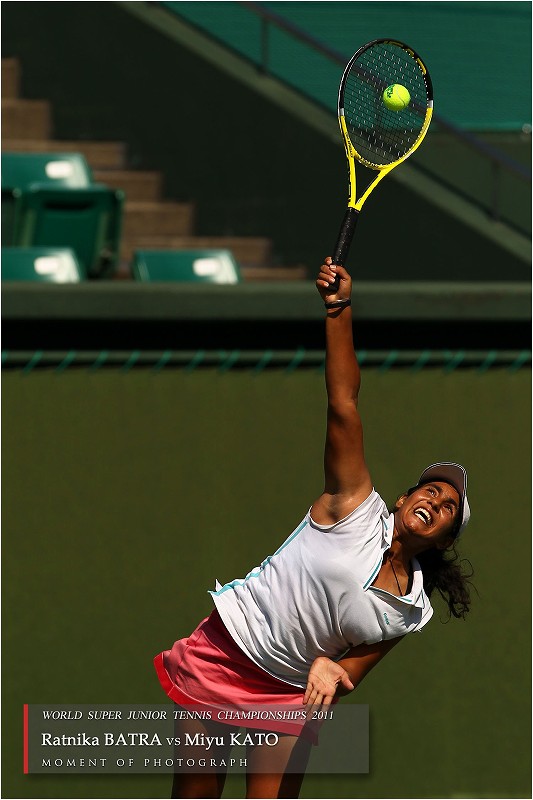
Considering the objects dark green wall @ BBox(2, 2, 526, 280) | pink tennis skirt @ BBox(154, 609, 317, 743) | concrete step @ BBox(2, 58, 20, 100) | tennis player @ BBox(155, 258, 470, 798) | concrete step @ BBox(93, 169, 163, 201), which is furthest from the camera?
concrete step @ BBox(2, 58, 20, 100)

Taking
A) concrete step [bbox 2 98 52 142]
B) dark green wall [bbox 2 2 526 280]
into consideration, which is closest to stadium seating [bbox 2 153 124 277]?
dark green wall [bbox 2 2 526 280]

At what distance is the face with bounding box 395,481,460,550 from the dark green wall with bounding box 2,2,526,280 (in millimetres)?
4922

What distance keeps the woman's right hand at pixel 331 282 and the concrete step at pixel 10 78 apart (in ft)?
21.9

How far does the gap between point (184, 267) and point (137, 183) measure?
1.88m

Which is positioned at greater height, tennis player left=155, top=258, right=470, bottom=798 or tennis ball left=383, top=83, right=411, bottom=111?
tennis ball left=383, top=83, right=411, bottom=111

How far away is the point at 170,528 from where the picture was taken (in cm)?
598

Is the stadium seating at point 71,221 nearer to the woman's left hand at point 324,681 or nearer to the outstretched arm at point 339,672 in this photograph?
the outstretched arm at point 339,672

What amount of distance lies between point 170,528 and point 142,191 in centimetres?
442

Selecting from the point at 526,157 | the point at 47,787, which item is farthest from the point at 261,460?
the point at 526,157

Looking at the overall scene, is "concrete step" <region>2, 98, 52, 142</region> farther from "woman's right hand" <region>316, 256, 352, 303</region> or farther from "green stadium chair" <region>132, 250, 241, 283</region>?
"woman's right hand" <region>316, 256, 352, 303</region>

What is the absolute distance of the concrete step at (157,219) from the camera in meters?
9.61

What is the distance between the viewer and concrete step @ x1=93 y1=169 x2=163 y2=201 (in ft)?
32.4

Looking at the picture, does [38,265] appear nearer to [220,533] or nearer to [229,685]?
[220,533]

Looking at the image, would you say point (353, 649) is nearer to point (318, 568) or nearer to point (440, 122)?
point (318, 568)
